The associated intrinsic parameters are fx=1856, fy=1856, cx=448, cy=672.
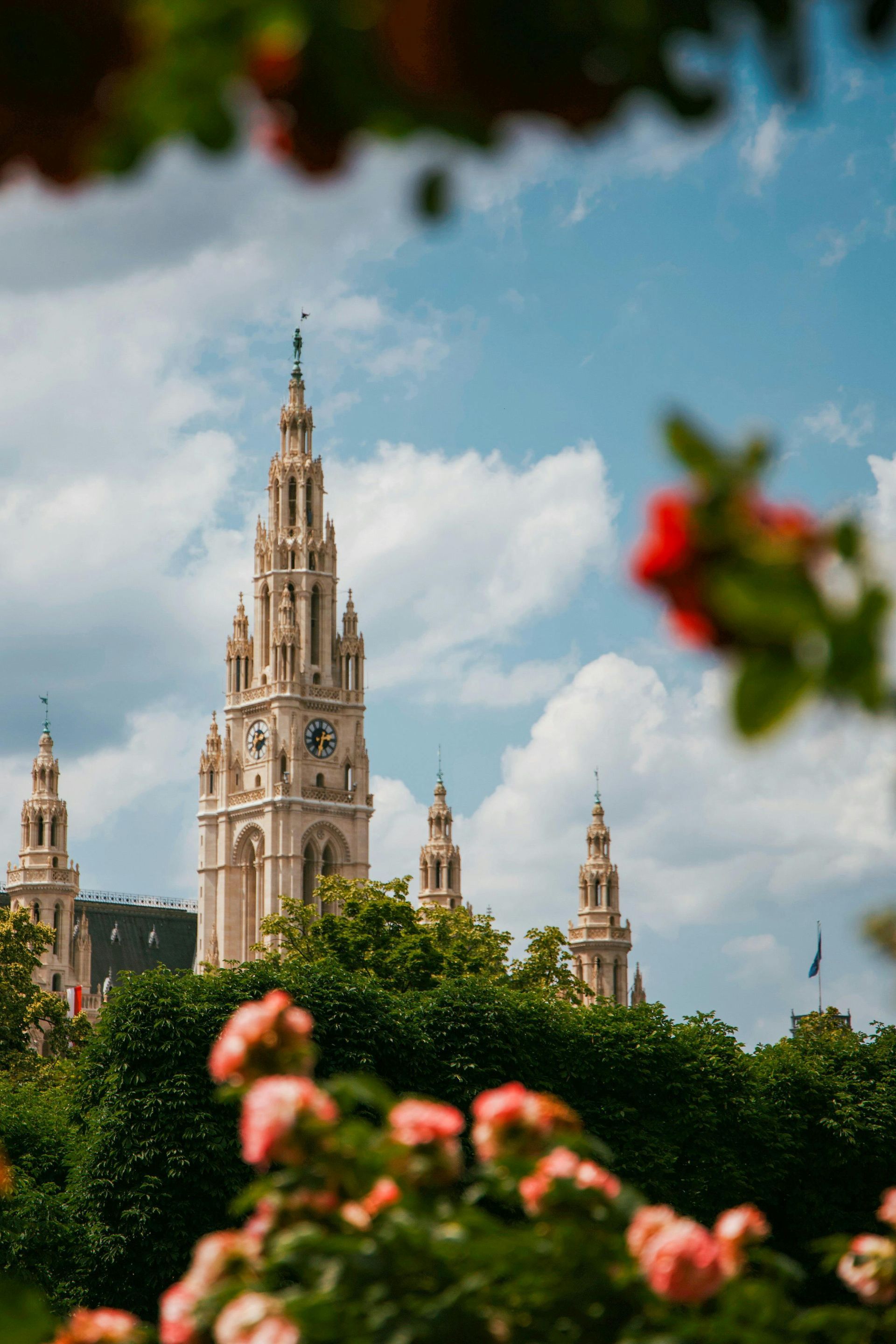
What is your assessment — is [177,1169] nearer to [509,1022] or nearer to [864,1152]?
[509,1022]

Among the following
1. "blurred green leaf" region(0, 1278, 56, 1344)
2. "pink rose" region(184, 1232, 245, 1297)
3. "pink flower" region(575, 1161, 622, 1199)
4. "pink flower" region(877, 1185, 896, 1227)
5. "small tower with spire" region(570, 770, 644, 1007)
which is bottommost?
"blurred green leaf" region(0, 1278, 56, 1344)

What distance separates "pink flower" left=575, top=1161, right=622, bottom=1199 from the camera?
6.66 metres

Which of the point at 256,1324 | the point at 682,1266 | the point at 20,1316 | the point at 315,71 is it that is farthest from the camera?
the point at 682,1266

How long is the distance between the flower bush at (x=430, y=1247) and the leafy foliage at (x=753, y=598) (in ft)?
10.7

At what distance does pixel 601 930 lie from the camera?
14275 centimetres

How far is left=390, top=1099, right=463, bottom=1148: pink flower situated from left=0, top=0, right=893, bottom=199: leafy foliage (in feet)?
13.6

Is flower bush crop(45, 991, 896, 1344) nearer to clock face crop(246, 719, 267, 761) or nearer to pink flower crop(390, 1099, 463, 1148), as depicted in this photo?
pink flower crop(390, 1099, 463, 1148)

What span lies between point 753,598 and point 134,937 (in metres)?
154

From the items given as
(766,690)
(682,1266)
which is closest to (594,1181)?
(682,1266)

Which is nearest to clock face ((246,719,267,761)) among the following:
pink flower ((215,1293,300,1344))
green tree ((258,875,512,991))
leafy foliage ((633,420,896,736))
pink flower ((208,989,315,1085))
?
green tree ((258,875,512,991))

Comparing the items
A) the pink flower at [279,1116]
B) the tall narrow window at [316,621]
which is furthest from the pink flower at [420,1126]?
the tall narrow window at [316,621]

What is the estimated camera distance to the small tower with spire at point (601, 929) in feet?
468

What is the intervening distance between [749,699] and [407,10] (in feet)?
4.04

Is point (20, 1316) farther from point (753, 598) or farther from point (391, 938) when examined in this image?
point (391, 938)
